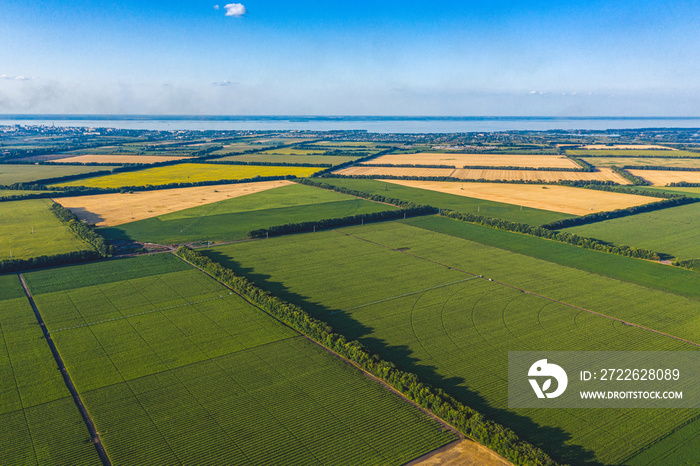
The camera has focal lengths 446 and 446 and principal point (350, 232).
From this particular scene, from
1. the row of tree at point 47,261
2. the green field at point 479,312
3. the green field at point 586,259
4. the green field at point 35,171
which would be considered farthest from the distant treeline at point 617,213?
the green field at point 35,171

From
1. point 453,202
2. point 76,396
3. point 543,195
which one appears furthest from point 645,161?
point 76,396

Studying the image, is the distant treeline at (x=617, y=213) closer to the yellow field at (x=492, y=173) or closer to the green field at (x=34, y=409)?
the yellow field at (x=492, y=173)

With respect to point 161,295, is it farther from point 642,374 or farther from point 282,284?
point 642,374

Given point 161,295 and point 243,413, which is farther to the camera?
point 161,295

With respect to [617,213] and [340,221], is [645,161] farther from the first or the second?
[340,221]

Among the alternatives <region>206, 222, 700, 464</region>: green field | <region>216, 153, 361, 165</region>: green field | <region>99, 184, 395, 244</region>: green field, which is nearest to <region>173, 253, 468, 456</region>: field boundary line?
<region>206, 222, 700, 464</region>: green field

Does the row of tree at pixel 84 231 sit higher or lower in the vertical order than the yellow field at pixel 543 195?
lower

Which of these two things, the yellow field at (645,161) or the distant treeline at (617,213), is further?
the yellow field at (645,161)

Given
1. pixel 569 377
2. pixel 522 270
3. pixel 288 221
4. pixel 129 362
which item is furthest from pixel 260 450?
pixel 288 221
